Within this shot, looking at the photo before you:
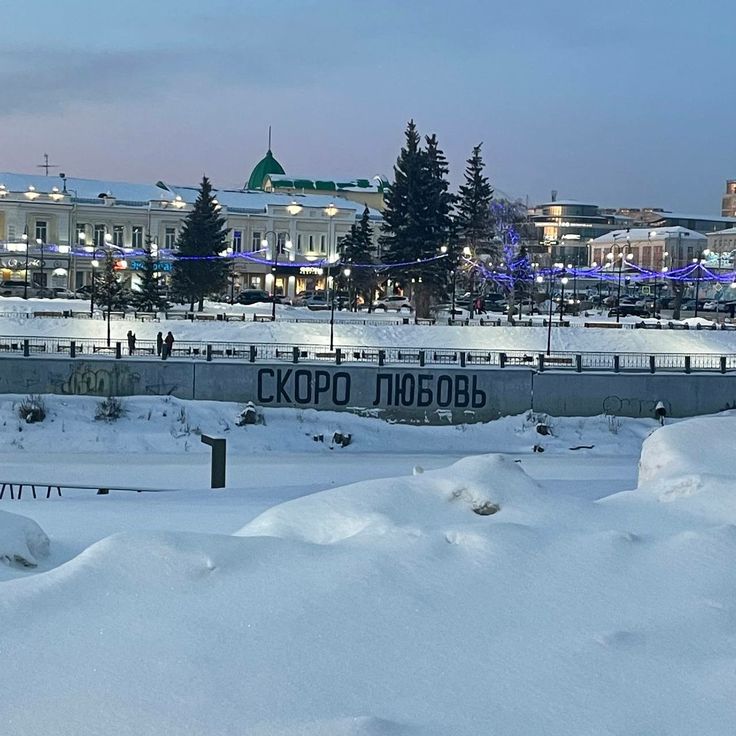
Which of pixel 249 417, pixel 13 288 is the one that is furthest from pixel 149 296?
pixel 249 417

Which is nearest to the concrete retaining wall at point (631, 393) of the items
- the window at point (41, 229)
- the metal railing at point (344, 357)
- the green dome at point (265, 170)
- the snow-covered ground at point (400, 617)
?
the metal railing at point (344, 357)

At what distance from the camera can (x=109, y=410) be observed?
114 ft

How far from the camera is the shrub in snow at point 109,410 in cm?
3444

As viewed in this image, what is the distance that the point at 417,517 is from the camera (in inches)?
354

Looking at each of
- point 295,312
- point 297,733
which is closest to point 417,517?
point 297,733

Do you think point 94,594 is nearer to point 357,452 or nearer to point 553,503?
point 553,503

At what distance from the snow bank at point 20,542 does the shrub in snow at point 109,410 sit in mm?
25692

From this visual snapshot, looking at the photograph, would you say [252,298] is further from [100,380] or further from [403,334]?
[100,380]

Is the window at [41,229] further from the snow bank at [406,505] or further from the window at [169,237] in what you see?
the snow bank at [406,505]

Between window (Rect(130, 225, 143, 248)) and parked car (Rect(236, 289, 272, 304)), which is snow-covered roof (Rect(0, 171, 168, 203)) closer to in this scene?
window (Rect(130, 225, 143, 248))

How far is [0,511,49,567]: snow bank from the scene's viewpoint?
852 cm

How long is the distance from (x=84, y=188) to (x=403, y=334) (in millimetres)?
48264

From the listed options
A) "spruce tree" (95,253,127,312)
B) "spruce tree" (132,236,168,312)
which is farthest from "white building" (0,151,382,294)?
"spruce tree" (95,253,127,312)

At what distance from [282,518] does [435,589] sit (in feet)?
7.20
